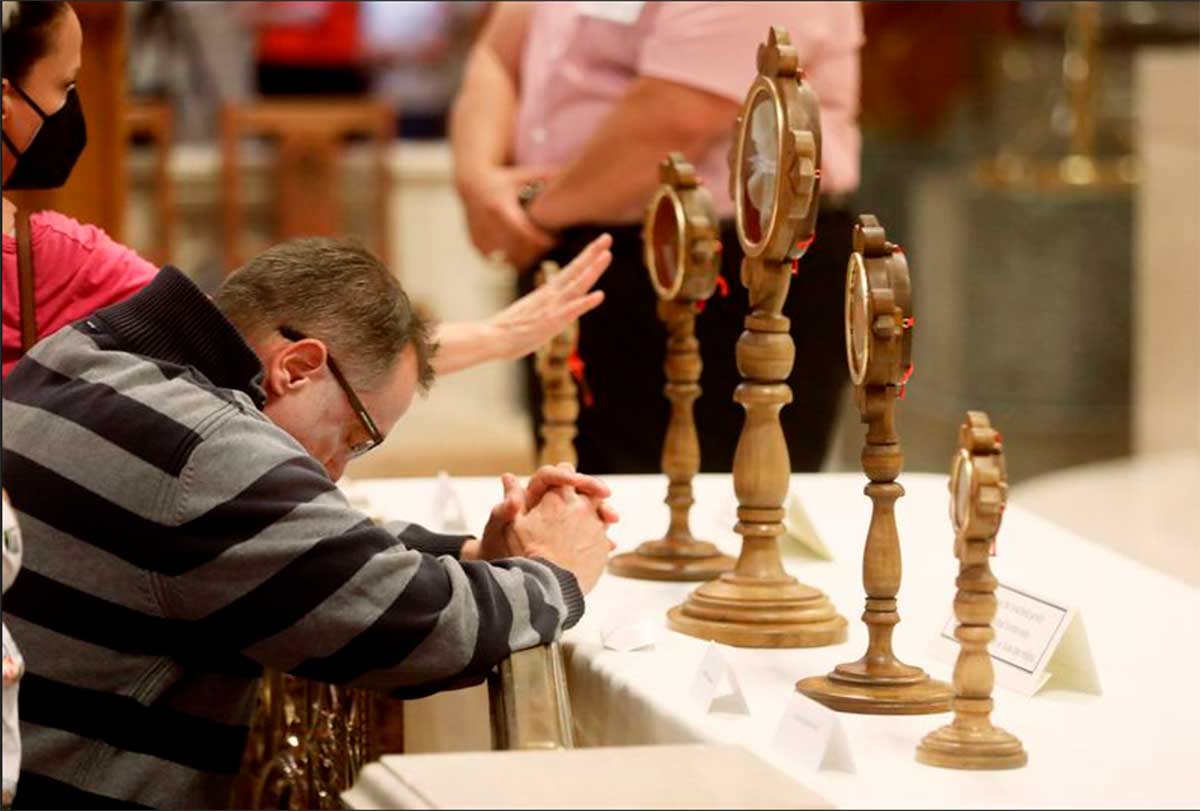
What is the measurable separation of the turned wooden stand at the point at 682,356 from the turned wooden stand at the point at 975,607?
760 millimetres

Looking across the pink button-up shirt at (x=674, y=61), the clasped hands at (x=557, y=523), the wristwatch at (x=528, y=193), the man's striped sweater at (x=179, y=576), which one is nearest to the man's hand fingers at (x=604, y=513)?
the clasped hands at (x=557, y=523)

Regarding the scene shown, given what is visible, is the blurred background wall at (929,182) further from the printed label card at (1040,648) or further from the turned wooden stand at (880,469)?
the turned wooden stand at (880,469)

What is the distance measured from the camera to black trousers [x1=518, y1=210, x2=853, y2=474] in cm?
344

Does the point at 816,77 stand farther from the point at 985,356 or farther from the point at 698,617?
the point at 985,356

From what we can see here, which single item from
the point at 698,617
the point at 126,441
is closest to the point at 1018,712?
the point at 698,617

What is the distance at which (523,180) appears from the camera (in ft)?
11.7

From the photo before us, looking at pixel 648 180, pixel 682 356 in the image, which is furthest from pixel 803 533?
pixel 648 180

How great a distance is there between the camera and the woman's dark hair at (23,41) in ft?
7.63

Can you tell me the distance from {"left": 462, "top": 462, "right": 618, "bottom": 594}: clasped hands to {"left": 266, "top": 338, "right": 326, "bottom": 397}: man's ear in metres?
0.25

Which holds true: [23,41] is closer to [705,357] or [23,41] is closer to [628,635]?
[628,635]

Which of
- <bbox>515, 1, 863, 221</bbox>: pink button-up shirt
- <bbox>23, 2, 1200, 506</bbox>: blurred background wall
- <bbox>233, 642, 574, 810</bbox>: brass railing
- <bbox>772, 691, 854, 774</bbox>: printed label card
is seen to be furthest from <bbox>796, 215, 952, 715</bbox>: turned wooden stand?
<bbox>23, 2, 1200, 506</bbox>: blurred background wall

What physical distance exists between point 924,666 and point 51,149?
3.48ft

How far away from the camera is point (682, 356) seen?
8.38 feet

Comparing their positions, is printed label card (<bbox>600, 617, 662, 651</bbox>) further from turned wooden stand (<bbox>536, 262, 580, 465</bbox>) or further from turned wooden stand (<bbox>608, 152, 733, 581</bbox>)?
turned wooden stand (<bbox>536, 262, 580, 465</bbox>)
